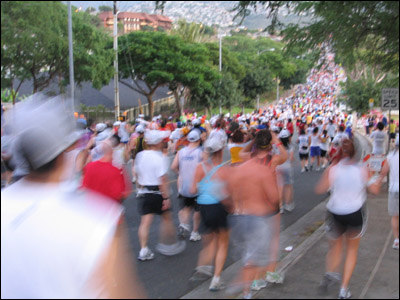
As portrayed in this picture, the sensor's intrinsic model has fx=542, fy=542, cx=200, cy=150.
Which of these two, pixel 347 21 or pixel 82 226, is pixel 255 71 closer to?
pixel 347 21

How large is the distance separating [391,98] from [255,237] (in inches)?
398

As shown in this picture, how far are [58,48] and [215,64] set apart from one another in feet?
111

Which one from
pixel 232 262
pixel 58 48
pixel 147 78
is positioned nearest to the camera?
pixel 232 262

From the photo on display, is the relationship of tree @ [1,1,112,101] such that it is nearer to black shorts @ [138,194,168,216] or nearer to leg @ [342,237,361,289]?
black shorts @ [138,194,168,216]

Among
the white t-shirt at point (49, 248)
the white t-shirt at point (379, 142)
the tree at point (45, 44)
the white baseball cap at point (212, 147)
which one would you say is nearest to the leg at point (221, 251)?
the white baseball cap at point (212, 147)

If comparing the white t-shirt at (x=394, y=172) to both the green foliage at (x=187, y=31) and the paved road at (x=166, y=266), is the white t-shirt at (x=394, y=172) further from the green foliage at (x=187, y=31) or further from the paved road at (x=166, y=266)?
the green foliage at (x=187, y=31)

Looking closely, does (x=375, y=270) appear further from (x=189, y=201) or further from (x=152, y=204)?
(x=152, y=204)

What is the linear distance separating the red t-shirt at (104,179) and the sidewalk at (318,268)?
1419 mm

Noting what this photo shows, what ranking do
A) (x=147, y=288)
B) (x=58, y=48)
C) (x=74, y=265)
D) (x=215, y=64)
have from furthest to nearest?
(x=215, y=64) < (x=58, y=48) < (x=147, y=288) < (x=74, y=265)

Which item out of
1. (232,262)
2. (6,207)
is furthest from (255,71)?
(6,207)

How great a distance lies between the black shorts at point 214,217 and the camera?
617 cm

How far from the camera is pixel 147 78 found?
137 ft

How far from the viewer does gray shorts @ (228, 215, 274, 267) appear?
5.50 metres

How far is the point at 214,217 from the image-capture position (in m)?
6.18
